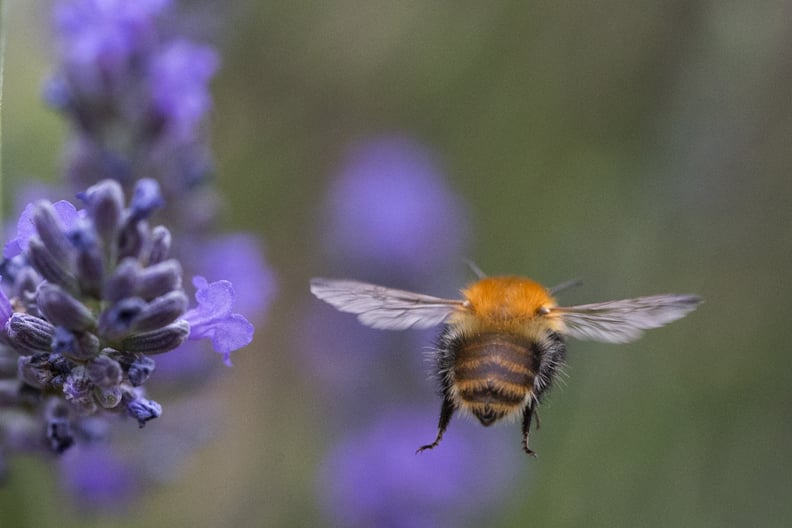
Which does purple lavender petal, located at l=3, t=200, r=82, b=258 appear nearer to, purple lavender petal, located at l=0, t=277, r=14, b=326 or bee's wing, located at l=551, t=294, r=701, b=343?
purple lavender petal, located at l=0, t=277, r=14, b=326

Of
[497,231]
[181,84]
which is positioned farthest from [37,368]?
[497,231]

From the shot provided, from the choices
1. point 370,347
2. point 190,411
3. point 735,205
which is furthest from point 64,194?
point 735,205

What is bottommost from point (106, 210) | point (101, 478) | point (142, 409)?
point (101, 478)

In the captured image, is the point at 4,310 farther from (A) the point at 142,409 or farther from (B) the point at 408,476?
(B) the point at 408,476

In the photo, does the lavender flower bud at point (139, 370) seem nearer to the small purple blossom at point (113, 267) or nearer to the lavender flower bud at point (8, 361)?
the small purple blossom at point (113, 267)

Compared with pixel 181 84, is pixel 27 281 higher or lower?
lower

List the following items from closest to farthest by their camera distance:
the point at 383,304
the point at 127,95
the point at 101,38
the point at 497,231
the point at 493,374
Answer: the point at 493,374 → the point at 383,304 → the point at 101,38 → the point at 127,95 → the point at 497,231

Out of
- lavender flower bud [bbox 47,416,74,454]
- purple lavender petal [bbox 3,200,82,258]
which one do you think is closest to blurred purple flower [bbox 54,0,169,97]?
purple lavender petal [bbox 3,200,82,258]
